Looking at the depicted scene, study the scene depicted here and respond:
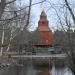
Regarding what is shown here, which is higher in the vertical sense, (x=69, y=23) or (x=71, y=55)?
(x=69, y=23)

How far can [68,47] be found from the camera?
14.0 m

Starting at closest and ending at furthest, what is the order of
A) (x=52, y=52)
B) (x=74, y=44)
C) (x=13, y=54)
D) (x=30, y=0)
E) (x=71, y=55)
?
(x=30, y=0), (x=71, y=55), (x=74, y=44), (x=13, y=54), (x=52, y=52)

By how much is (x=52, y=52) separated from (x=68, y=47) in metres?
38.3

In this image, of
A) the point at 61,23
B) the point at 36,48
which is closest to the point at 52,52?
the point at 36,48

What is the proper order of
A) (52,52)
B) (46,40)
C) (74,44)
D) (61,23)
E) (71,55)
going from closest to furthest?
(71,55), (74,44), (61,23), (52,52), (46,40)

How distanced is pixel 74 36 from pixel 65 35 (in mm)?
1091

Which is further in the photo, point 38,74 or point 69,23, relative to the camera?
point 38,74

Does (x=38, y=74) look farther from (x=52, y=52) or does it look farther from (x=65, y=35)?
(x=52, y=52)

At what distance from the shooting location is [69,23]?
1412 cm

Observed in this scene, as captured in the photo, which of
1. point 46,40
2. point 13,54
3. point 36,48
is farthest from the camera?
point 46,40

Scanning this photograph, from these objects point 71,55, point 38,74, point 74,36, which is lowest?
point 38,74

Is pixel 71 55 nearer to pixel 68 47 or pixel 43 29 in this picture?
pixel 68 47

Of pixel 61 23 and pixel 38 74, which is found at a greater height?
pixel 61 23

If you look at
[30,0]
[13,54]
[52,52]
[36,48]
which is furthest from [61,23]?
[36,48]
